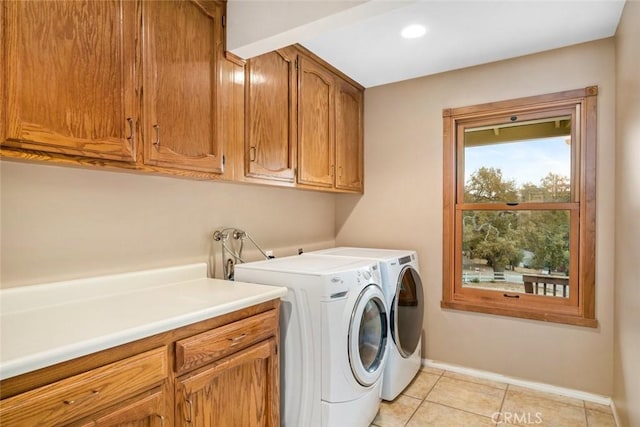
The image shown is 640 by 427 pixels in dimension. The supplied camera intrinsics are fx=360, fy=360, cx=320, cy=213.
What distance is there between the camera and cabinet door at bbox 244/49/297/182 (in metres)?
2.00

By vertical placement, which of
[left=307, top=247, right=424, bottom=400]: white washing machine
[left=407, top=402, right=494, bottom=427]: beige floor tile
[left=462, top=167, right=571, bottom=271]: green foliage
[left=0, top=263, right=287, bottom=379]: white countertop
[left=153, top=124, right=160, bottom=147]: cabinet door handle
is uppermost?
[left=153, top=124, right=160, bottom=147]: cabinet door handle

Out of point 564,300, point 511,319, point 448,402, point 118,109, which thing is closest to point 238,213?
point 118,109

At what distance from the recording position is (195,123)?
169cm

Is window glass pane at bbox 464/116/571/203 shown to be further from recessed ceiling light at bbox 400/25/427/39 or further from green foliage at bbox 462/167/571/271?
recessed ceiling light at bbox 400/25/427/39

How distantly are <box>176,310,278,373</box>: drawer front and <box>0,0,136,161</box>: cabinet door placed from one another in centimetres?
76

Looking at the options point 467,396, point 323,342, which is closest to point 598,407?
point 467,396

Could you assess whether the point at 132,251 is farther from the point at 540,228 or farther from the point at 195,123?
the point at 540,228

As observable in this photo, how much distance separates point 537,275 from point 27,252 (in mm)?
2975

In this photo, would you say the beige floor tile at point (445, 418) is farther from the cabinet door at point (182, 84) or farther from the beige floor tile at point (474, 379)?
the cabinet door at point (182, 84)

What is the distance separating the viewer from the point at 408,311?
2658mm

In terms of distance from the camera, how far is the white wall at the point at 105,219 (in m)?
1.35

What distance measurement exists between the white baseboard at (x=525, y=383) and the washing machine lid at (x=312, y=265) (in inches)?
51.2

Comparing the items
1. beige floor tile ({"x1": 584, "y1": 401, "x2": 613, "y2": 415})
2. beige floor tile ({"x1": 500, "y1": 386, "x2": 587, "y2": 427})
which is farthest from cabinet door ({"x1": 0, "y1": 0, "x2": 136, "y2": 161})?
beige floor tile ({"x1": 584, "y1": 401, "x2": 613, "y2": 415})

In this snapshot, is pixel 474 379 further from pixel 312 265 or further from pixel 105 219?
pixel 105 219
